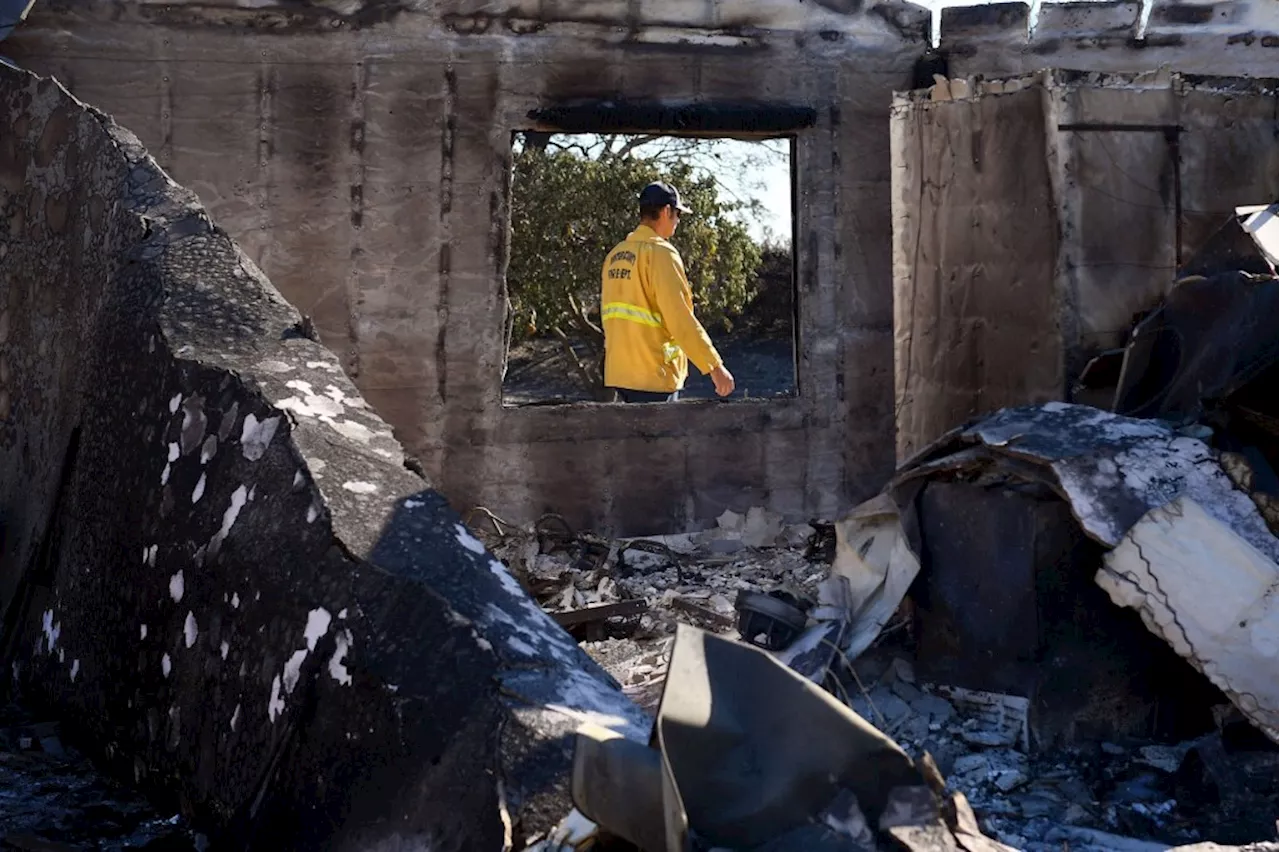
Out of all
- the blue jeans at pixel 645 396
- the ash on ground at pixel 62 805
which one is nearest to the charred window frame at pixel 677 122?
the blue jeans at pixel 645 396

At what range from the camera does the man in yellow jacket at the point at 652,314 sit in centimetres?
702

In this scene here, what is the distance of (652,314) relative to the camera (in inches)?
286

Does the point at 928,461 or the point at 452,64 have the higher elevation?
the point at 452,64

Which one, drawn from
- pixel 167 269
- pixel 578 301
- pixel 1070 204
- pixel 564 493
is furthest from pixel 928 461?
pixel 578 301

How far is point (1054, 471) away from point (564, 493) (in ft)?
13.4

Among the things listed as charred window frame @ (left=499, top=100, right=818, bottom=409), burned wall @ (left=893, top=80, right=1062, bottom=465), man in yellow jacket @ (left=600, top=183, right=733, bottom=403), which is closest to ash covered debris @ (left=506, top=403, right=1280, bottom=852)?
burned wall @ (left=893, top=80, right=1062, bottom=465)

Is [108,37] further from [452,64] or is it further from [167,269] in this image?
[167,269]

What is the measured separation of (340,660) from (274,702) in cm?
20

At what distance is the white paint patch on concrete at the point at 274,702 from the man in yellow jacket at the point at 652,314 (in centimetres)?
440

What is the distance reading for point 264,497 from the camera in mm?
2707

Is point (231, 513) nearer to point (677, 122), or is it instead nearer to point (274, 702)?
point (274, 702)

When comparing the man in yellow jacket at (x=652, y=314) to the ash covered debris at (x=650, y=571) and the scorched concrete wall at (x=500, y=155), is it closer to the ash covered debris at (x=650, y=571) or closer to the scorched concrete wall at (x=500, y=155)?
the scorched concrete wall at (x=500, y=155)

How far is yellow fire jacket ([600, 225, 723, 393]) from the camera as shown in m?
7.03

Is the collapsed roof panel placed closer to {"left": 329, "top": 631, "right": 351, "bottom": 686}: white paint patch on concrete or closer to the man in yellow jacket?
{"left": 329, "top": 631, "right": 351, "bottom": 686}: white paint patch on concrete
